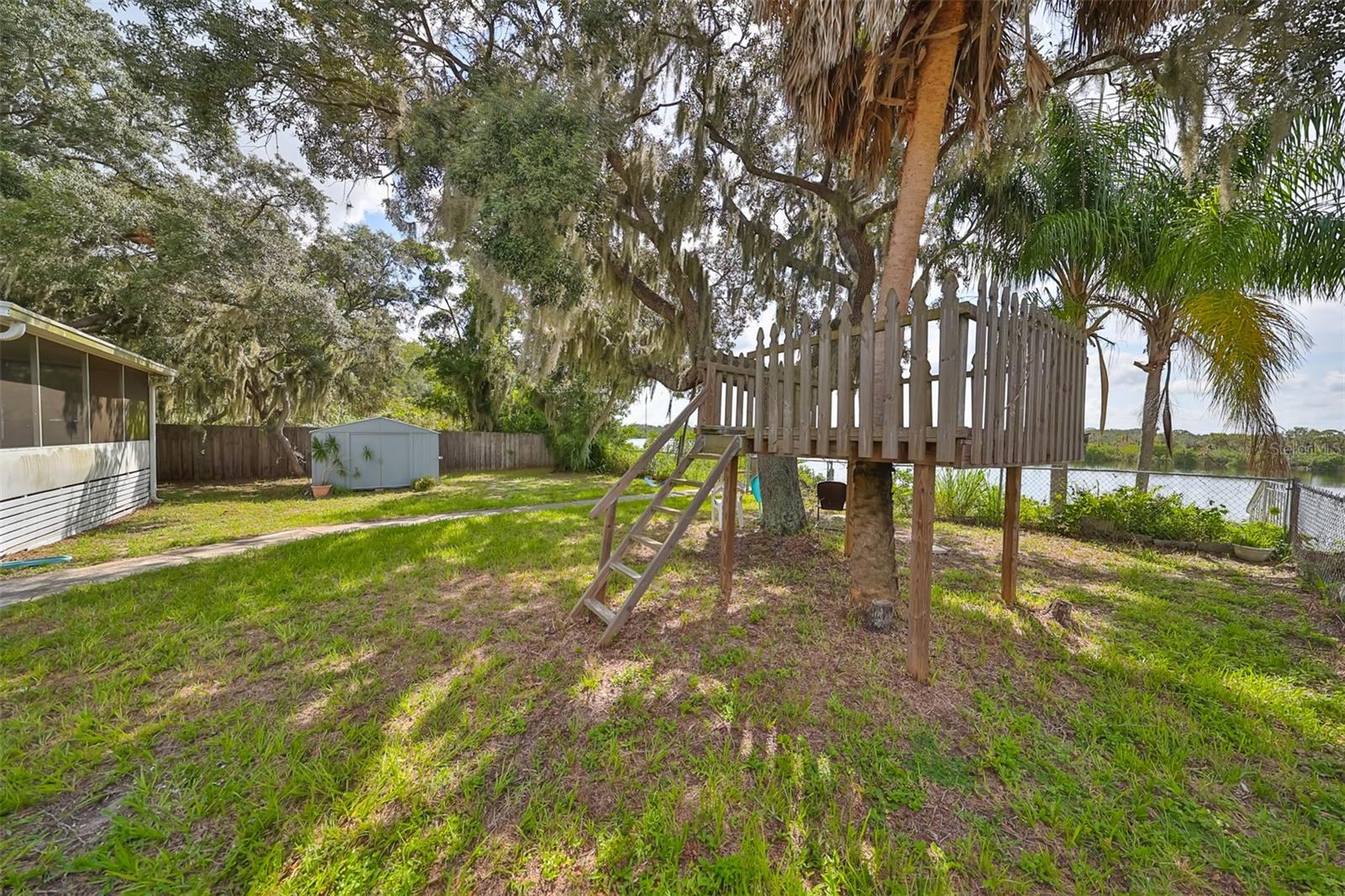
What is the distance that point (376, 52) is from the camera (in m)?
5.22

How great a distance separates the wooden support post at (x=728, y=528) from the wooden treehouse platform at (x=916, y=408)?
0.04ft

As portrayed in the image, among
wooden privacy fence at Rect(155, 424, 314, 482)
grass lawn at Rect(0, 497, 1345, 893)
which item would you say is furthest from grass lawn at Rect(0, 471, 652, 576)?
grass lawn at Rect(0, 497, 1345, 893)

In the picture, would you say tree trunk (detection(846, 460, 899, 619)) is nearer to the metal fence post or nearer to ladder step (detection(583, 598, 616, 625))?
ladder step (detection(583, 598, 616, 625))

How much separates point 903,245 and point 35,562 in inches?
330

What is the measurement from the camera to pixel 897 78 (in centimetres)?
350

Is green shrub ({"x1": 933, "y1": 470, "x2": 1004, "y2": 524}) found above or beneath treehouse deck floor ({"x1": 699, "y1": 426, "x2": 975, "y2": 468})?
beneath

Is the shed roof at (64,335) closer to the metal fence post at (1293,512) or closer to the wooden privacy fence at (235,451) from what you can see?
the wooden privacy fence at (235,451)

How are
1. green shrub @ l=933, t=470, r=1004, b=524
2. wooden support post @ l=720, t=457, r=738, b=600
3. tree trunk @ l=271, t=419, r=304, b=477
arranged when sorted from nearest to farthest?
wooden support post @ l=720, t=457, r=738, b=600 → green shrub @ l=933, t=470, r=1004, b=524 → tree trunk @ l=271, t=419, r=304, b=477

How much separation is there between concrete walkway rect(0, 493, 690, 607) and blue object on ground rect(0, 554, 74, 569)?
391 millimetres

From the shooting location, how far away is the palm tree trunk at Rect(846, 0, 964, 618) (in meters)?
3.19

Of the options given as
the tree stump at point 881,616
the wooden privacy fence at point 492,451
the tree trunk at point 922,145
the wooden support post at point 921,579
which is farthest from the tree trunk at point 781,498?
the wooden privacy fence at point 492,451

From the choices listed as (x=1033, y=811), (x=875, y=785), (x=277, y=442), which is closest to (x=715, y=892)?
(x=875, y=785)

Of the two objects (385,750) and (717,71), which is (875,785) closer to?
(385,750)

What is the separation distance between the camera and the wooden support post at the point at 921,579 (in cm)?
271
